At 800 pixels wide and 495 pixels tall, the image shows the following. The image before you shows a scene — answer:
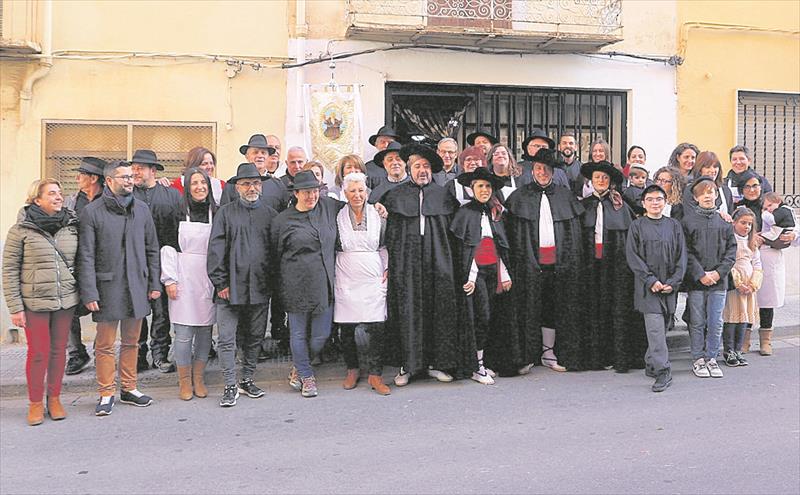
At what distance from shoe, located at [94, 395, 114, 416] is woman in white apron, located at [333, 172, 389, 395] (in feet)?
6.73

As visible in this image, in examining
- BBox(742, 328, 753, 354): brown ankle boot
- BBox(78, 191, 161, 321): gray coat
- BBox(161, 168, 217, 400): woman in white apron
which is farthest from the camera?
BBox(742, 328, 753, 354): brown ankle boot

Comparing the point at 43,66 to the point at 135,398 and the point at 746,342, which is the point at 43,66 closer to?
the point at 135,398

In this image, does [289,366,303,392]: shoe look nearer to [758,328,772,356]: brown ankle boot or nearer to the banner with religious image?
the banner with religious image

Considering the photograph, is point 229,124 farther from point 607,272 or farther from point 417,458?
point 417,458

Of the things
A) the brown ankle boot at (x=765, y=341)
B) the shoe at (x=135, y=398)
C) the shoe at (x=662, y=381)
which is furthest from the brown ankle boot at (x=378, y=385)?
the brown ankle boot at (x=765, y=341)

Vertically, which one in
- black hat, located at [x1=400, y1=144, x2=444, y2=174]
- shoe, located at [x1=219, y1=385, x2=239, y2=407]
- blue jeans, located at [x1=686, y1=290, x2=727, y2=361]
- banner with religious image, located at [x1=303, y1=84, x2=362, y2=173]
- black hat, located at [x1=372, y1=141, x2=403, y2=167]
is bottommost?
shoe, located at [x1=219, y1=385, x2=239, y2=407]

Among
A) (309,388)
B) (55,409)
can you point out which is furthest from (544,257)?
(55,409)

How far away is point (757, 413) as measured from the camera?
6.17 metres

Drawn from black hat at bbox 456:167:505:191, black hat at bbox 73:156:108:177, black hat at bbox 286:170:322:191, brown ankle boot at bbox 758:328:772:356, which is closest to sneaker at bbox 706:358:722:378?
brown ankle boot at bbox 758:328:772:356

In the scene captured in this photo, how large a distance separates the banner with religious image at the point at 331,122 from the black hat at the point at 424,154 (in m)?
3.21

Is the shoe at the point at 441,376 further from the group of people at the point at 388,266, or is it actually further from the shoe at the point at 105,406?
the shoe at the point at 105,406

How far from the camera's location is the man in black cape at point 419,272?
7.05 meters

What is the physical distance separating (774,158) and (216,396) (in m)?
9.97

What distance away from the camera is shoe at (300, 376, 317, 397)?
22.4 feet
